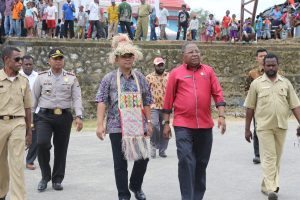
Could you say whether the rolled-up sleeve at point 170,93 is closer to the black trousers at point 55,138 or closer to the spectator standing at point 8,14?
the black trousers at point 55,138

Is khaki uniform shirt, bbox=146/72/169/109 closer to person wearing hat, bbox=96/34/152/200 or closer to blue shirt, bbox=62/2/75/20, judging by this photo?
person wearing hat, bbox=96/34/152/200

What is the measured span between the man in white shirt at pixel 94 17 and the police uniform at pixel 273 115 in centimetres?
1490

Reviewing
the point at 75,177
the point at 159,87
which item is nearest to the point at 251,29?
the point at 159,87

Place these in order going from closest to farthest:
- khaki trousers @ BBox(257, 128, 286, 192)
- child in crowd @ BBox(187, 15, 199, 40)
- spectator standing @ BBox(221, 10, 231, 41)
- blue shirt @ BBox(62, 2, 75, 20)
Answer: khaki trousers @ BBox(257, 128, 286, 192) → blue shirt @ BBox(62, 2, 75, 20) → child in crowd @ BBox(187, 15, 199, 40) → spectator standing @ BBox(221, 10, 231, 41)

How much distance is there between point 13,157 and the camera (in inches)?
257

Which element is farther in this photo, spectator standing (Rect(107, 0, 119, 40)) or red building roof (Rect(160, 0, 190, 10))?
red building roof (Rect(160, 0, 190, 10))

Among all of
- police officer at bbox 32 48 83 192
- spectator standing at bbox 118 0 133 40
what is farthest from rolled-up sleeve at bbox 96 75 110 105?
spectator standing at bbox 118 0 133 40

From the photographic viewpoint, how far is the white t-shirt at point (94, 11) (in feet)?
71.5

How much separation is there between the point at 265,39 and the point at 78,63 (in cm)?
1031

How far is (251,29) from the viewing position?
2475 cm

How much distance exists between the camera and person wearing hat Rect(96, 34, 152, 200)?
6938 mm

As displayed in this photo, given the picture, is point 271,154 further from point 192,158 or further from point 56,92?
point 56,92

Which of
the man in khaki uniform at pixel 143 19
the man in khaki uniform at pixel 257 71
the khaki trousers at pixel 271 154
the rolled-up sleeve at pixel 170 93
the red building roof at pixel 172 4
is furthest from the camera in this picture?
the red building roof at pixel 172 4

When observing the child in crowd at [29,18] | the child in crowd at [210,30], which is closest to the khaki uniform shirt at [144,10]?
the child in crowd at [210,30]
